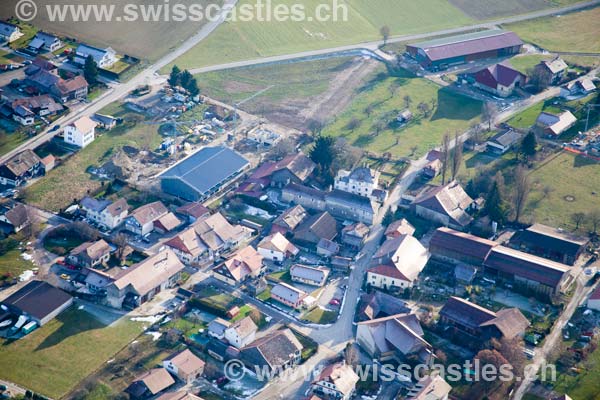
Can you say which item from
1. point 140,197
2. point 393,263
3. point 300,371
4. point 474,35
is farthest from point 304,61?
point 300,371

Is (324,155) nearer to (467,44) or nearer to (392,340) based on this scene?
(392,340)

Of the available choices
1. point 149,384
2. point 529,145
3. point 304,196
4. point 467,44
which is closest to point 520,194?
point 529,145

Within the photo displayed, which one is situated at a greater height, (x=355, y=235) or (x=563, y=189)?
(x=563, y=189)

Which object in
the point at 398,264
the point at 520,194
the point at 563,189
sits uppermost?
the point at 520,194

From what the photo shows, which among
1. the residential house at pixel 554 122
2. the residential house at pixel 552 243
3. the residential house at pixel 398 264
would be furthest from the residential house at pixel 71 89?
the residential house at pixel 552 243

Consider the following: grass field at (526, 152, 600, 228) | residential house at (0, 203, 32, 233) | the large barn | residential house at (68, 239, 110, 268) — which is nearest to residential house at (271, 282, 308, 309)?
residential house at (68, 239, 110, 268)

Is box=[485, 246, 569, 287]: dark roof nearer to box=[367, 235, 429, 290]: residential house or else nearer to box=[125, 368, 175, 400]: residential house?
box=[367, 235, 429, 290]: residential house
